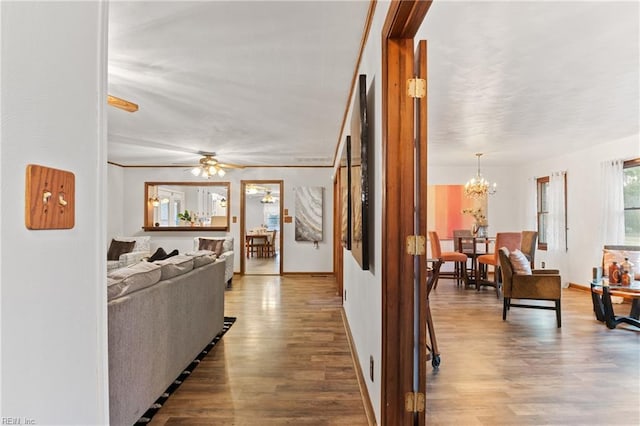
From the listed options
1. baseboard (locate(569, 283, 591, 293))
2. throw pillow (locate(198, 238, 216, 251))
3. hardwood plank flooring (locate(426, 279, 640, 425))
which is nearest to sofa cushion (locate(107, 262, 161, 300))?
hardwood plank flooring (locate(426, 279, 640, 425))

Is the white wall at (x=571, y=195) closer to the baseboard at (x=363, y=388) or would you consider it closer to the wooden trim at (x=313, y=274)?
the wooden trim at (x=313, y=274)

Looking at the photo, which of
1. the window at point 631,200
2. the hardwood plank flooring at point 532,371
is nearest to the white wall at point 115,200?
the hardwood plank flooring at point 532,371

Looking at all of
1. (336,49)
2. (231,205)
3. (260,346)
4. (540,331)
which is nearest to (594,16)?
(336,49)

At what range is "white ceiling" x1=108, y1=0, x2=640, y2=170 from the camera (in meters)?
2.06

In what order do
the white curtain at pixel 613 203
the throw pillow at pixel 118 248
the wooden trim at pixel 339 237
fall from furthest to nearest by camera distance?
the throw pillow at pixel 118 248, the white curtain at pixel 613 203, the wooden trim at pixel 339 237

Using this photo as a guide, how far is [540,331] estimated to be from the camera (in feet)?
12.2

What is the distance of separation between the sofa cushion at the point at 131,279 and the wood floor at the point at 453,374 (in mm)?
811

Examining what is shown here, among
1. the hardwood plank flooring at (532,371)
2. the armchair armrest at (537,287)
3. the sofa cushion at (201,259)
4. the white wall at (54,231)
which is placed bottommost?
the hardwood plank flooring at (532,371)

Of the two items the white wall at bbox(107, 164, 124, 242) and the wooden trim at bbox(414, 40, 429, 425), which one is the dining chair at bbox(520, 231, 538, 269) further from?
the white wall at bbox(107, 164, 124, 242)

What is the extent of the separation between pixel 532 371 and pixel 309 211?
209 inches

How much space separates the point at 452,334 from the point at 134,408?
2965 mm

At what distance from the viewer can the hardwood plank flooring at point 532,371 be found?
Answer: 2.16 meters

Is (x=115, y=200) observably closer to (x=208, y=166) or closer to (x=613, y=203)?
(x=208, y=166)

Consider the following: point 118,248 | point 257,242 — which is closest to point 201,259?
point 118,248
